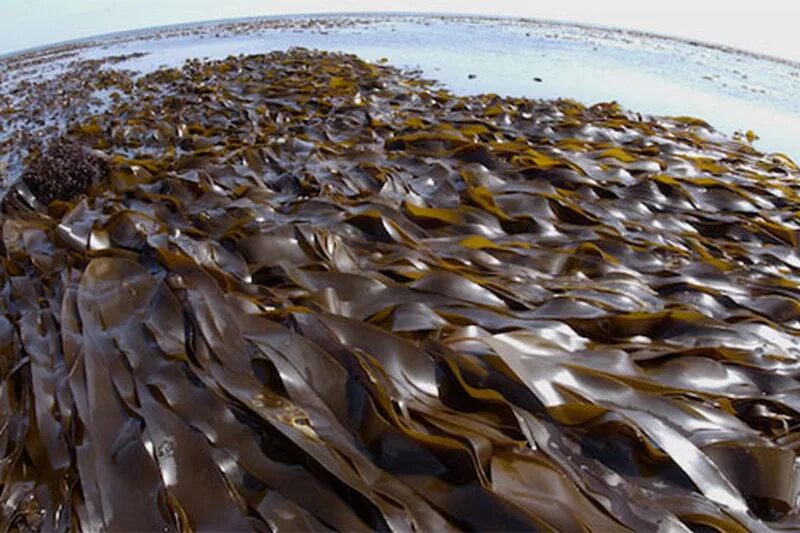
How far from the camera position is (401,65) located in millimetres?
7414

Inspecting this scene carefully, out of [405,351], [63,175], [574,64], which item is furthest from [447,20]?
[405,351]

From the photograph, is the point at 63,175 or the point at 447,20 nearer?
the point at 63,175

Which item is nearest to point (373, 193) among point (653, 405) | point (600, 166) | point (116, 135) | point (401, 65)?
point (600, 166)

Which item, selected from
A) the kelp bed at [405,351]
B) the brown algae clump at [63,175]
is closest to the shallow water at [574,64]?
the kelp bed at [405,351]

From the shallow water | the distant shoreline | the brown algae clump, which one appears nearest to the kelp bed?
the brown algae clump

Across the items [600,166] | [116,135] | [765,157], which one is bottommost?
[765,157]

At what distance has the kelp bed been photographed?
101 cm

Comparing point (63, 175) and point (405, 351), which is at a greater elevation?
point (63, 175)

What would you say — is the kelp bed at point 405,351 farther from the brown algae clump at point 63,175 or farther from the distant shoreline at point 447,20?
the distant shoreline at point 447,20

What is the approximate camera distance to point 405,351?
49.6 inches

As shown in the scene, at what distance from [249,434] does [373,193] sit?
4.94 feet

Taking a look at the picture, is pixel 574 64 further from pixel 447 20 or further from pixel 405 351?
pixel 447 20

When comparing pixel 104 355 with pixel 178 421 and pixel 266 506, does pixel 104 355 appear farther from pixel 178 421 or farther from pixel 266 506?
pixel 266 506

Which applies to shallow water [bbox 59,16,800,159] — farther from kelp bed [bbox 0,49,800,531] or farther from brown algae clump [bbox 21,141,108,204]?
brown algae clump [bbox 21,141,108,204]
